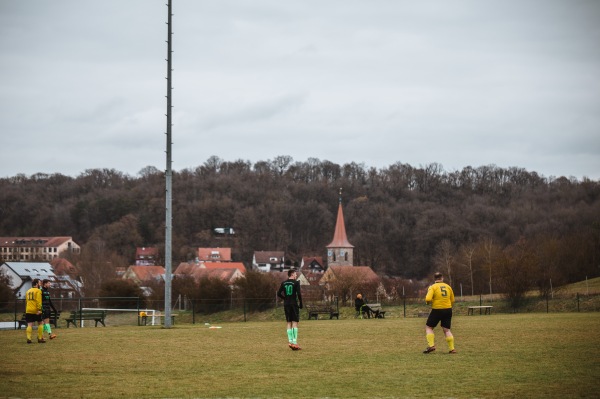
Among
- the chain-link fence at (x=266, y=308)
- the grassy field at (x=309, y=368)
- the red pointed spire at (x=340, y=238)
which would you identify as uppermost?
the red pointed spire at (x=340, y=238)

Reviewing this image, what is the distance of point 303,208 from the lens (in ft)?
502

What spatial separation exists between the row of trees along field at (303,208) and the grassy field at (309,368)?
9864 cm

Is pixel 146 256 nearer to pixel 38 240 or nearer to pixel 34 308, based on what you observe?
pixel 38 240

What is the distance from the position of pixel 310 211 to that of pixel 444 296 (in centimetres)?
13452

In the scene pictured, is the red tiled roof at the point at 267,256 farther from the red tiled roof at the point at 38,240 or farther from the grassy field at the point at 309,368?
the grassy field at the point at 309,368

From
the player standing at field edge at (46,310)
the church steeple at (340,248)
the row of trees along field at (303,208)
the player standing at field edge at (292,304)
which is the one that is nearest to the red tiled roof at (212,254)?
the row of trees along field at (303,208)

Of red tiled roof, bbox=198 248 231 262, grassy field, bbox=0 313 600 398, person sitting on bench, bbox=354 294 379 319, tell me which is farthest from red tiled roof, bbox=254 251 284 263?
grassy field, bbox=0 313 600 398

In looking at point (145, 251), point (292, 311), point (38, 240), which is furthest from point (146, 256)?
point (292, 311)

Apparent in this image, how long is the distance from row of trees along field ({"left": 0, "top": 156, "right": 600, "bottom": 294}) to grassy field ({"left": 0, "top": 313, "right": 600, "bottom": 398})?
324ft

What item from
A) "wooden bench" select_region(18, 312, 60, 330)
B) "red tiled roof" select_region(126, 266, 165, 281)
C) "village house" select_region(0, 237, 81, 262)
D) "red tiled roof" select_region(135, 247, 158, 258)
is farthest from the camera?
"village house" select_region(0, 237, 81, 262)

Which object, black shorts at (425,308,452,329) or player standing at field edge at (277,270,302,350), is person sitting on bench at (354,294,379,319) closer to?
player standing at field edge at (277,270,302,350)

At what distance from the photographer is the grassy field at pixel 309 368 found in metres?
12.4

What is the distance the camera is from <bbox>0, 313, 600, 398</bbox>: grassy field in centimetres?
1242

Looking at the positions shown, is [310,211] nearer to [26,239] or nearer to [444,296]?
[26,239]
